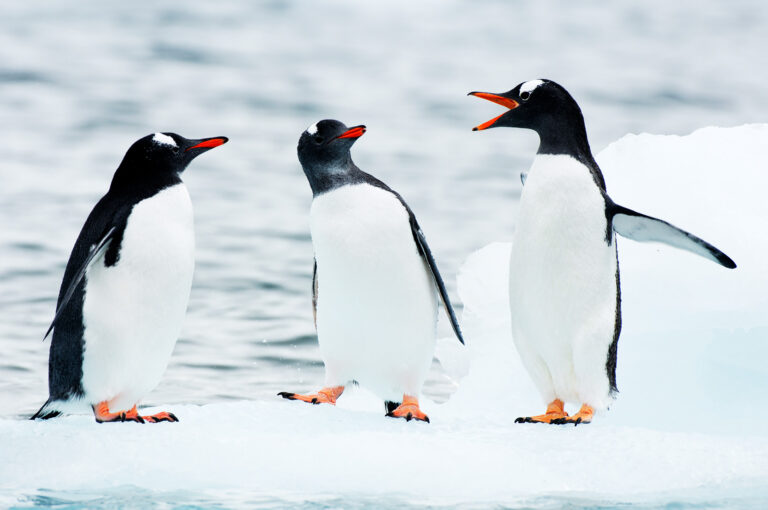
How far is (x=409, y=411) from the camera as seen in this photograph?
117 inches

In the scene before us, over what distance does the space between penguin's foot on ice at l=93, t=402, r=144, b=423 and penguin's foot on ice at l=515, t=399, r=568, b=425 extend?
3.14 feet

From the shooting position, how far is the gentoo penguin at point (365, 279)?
9.71 ft

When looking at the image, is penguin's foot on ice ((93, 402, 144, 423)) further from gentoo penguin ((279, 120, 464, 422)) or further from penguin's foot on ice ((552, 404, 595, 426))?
penguin's foot on ice ((552, 404, 595, 426))

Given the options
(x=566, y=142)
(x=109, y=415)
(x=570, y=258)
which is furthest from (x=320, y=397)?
(x=566, y=142)

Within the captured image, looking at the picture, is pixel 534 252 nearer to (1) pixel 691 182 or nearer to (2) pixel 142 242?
(2) pixel 142 242

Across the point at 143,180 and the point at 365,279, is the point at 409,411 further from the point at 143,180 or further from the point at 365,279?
the point at 143,180

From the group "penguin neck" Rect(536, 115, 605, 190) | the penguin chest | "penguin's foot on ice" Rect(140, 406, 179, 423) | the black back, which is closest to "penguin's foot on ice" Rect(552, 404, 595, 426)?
the penguin chest

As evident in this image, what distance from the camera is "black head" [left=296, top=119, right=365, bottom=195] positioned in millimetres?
2951

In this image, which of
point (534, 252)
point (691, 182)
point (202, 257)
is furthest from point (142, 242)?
point (202, 257)

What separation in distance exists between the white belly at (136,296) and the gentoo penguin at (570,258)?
86cm

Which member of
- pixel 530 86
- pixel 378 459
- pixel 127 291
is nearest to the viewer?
pixel 378 459

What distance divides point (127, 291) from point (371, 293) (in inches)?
24.1

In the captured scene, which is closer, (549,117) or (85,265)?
(85,265)

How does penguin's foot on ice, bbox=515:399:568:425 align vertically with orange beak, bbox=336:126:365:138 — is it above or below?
below
